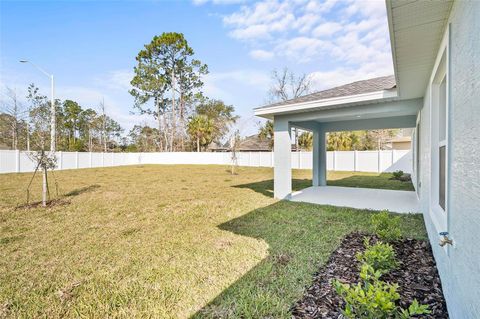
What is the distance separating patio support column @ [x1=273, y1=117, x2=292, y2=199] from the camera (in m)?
8.02

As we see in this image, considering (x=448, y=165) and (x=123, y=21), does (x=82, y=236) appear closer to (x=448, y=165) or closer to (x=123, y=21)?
(x=448, y=165)

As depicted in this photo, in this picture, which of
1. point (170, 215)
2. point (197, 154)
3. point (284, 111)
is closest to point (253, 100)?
point (197, 154)

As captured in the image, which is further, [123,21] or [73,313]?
[123,21]

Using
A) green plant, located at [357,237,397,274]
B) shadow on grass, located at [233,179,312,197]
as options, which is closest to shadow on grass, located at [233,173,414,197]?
shadow on grass, located at [233,179,312,197]

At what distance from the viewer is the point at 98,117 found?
114 ft

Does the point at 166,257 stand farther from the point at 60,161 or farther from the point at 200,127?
the point at 200,127

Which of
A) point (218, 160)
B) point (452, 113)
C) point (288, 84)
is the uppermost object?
point (288, 84)

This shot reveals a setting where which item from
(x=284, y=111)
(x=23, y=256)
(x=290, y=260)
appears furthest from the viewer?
(x=284, y=111)

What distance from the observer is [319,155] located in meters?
11.0

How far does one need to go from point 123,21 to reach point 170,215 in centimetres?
1055

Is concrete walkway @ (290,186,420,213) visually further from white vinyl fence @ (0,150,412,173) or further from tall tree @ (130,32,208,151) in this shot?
tall tree @ (130,32,208,151)

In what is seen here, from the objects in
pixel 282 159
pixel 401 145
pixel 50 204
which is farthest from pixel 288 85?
pixel 50 204

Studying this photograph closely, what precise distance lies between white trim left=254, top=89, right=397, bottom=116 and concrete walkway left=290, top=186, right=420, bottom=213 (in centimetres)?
290

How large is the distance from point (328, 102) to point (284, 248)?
178 inches
